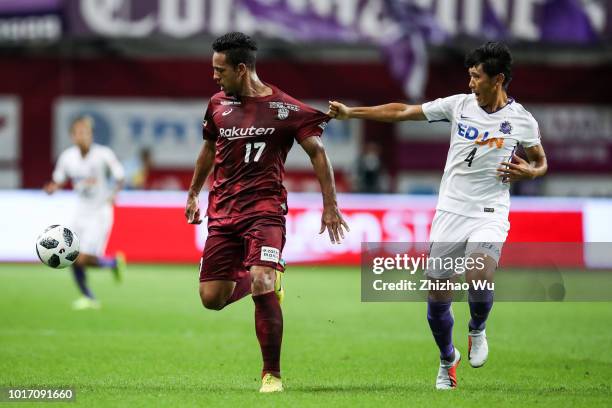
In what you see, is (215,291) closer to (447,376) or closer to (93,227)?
(447,376)

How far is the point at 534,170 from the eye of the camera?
8562 millimetres

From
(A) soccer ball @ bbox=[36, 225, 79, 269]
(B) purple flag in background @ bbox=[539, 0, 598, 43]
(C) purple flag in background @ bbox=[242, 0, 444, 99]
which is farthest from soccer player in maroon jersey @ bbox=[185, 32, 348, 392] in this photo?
(B) purple flag in background @ bbox=[539, 0, 598, 43]

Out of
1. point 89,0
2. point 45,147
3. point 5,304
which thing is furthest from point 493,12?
point 5,304

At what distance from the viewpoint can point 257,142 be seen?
8.52m

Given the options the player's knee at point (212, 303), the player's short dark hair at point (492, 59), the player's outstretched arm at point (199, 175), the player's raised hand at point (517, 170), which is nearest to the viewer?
the player's raised hand at point (517, 170)

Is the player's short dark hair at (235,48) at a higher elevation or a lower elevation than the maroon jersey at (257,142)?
higher

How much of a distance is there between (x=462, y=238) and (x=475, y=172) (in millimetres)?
494

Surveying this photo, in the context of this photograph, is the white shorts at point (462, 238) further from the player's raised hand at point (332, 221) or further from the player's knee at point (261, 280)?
the player's knee at point (261, 280)

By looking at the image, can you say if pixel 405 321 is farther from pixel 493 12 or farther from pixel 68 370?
pixel 493 12

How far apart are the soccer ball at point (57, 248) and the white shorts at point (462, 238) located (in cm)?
367

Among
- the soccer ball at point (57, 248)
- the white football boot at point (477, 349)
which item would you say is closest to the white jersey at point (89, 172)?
the soccer ball at point (57, 248)

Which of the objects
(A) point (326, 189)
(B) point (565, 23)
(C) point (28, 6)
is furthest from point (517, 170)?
(C) point (28, 6)

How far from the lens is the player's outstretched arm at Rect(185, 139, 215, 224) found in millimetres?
9023

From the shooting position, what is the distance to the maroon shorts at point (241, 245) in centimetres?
835
